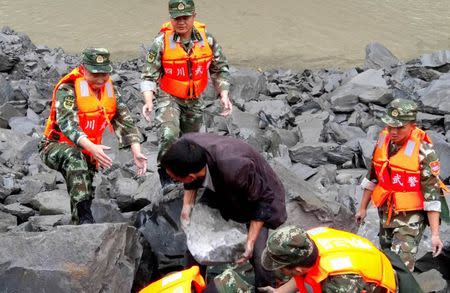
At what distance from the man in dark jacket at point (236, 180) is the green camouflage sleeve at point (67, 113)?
1.03 m

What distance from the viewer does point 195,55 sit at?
586cm

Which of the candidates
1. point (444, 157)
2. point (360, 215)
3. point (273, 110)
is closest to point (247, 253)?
point (360, 215)

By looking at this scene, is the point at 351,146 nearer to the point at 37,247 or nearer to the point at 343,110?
the point at 343,110

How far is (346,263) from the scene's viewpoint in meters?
3.67

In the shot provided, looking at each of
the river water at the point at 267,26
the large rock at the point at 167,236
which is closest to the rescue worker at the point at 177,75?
the large rock at the point at 167,236

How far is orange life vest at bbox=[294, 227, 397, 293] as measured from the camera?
3.66 meters

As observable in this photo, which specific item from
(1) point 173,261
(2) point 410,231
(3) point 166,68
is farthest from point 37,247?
(2) point 410,231

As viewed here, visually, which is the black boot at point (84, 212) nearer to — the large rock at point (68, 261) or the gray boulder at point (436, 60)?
the large rock at point (68, 261)

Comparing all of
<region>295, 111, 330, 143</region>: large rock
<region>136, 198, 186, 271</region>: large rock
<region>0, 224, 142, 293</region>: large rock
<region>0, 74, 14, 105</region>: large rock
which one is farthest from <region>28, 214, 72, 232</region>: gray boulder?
<region>0, 74, 14, 105</region>: large rock

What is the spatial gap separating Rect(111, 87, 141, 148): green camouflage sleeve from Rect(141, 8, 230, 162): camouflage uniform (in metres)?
0.30

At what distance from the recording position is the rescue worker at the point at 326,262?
11.8 feet

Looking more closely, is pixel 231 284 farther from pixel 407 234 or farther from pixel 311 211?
pixel 407 234

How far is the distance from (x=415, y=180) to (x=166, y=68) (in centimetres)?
246

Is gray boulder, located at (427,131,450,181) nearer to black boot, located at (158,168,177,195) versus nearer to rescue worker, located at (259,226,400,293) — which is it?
black boot, located at (158,168,177,195)
